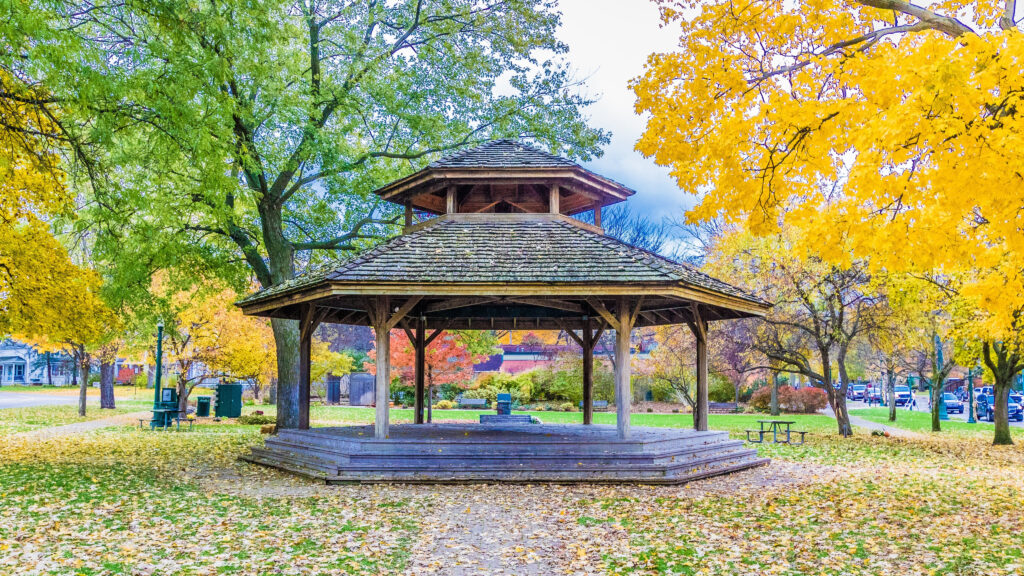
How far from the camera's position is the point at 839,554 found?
23.5 feet

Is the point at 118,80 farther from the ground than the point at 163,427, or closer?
farther from the ground

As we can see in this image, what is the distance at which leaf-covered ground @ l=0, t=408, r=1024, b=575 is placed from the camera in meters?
6.79

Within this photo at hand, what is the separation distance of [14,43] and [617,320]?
9193 mm

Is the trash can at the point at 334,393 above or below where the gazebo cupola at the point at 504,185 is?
below

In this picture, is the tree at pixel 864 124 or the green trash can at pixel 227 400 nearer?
the tree at pixel 864 124

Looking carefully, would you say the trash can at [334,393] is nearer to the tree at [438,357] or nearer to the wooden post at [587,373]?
the tree at [438,357]

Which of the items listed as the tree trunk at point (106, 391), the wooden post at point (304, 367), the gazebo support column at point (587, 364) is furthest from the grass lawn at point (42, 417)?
the gazebo support column at point (587, 364)

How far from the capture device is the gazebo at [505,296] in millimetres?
11859

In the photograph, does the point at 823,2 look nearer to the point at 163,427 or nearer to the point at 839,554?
the point at 839,554

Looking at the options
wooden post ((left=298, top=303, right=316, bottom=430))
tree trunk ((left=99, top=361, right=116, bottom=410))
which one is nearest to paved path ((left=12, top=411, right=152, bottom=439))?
tree trunk ((left=99, top=361, right=116, bottom=410))

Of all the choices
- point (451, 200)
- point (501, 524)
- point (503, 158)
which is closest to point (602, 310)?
point (451, 200)

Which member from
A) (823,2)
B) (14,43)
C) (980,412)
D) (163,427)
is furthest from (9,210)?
(980,412)

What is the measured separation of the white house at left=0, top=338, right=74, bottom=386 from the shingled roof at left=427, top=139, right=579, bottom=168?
72.0 metres

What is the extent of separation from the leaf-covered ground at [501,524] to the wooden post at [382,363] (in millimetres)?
1597
